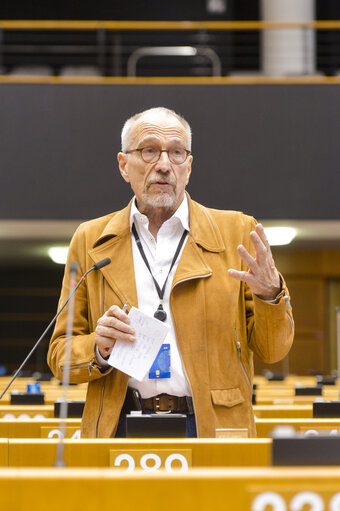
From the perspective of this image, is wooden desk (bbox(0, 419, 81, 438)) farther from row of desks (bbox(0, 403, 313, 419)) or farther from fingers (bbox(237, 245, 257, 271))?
fingers (bbox(237, 245, 257, 271))

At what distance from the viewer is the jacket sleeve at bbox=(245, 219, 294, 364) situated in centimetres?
232

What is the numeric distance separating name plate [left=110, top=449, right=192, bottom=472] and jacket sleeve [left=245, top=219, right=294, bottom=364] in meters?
0.58

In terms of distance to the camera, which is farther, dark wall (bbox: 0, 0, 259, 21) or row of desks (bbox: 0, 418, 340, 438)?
dark wall (bbox: 0, 0, 259, 21)

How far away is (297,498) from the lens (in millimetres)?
1274

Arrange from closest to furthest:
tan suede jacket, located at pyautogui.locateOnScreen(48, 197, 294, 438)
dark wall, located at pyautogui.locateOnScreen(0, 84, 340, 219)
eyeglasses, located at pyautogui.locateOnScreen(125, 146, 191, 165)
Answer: tan suede jacket, located at pyautogui.locateOnScreen(48, 197, 294, 438), eyeglasses, located at pyautogui.locateOnScreen(125, 146, 191, 165), dark wall, located at pyautogui.locateOnScreen(0, 84, 340, 219)

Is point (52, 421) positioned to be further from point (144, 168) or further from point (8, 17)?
point (8, 17)

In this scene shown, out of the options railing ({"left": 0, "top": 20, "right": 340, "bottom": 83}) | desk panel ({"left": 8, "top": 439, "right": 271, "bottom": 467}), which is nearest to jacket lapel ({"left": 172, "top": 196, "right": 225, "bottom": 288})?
desk panel ({"left": 8, "top": 439, "right": 271, "bottom": 467})

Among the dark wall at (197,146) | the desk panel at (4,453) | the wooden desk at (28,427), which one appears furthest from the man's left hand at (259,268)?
the dark wall at (197,146)

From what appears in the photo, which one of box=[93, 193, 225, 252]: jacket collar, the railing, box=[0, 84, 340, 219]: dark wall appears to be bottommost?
box=[93, 193, 225, 252]: jacket collar

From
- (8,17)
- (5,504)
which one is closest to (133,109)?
(8,17)

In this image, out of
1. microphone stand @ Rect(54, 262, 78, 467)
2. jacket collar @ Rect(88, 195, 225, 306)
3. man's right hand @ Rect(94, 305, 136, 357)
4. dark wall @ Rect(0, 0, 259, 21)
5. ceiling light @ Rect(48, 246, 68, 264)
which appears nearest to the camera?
microphone stand @ Rect(54, 262, 78, 467)

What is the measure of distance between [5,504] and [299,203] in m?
8.48

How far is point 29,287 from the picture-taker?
13992mm

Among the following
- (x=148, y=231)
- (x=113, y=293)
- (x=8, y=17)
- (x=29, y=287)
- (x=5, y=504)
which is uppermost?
(x=8, y=17)
